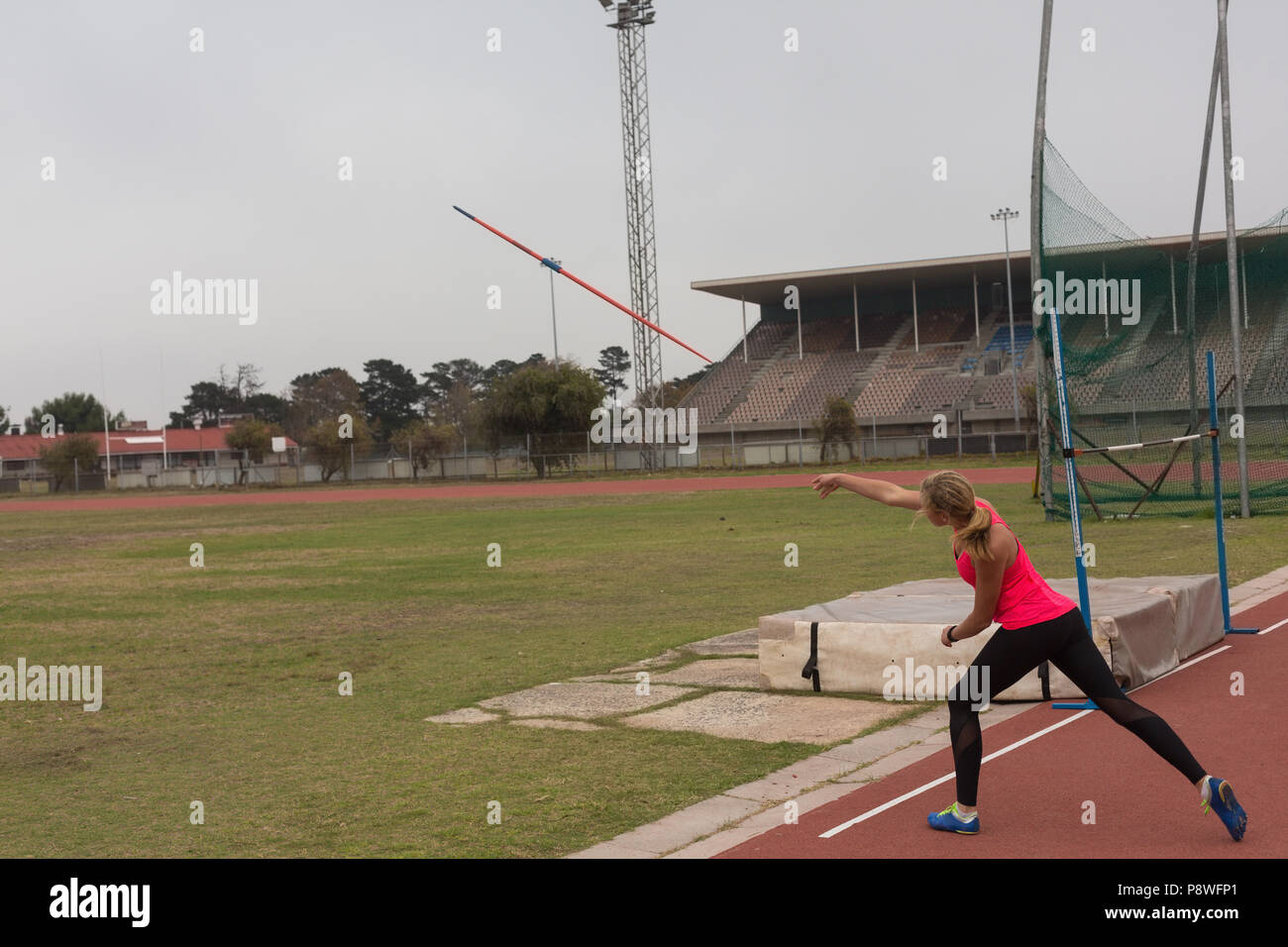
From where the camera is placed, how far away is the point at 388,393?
399 ft

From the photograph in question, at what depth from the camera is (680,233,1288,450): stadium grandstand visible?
63438mm

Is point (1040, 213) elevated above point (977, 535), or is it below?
above

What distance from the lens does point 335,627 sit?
517 inches

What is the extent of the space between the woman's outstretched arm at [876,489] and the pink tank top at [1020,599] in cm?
36

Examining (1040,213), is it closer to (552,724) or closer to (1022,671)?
(552,724)

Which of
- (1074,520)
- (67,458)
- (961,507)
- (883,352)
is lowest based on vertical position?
(1074,520)

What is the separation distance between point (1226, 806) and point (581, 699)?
462 centimetres

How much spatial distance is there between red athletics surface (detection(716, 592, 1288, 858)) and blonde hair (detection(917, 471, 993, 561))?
124 centimetres

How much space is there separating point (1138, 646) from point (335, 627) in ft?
25.8

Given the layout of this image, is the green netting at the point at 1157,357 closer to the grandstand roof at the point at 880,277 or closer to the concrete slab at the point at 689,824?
the concrete slab at the point at 689,824

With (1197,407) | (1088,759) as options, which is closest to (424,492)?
(1197,407)

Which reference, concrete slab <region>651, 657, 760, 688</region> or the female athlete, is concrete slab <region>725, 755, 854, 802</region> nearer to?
the female athlete

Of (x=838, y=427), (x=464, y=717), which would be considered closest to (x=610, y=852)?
(x=464, y=717)
